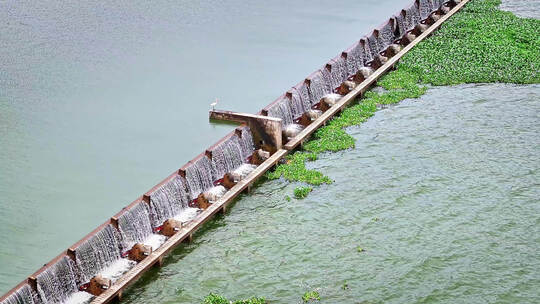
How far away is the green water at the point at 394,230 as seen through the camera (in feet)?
57.7

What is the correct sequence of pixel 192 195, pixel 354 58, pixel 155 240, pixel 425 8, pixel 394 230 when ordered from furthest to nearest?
pixel 425 8
pixel 354 58
pixel 192 195
pixel 394 230
pixel 155 240

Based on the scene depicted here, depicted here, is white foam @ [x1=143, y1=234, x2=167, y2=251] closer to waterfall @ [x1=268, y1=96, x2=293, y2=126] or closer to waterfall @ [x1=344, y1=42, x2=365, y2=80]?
waterfall @ [x1=268, y1=96, x2=293, y2=126]

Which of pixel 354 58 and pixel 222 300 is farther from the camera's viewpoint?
pixel 354 58

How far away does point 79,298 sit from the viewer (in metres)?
17.2

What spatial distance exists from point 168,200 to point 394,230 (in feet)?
21.3

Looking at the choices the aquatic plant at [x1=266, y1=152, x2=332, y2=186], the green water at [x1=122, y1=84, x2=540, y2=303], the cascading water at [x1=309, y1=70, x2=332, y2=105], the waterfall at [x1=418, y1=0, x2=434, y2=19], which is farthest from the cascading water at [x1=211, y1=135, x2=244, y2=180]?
the waterfall at [x1=418, y1=0, x2=434, y2=19]

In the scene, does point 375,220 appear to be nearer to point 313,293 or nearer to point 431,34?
point 313,293

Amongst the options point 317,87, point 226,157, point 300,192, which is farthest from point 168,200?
point 317,87

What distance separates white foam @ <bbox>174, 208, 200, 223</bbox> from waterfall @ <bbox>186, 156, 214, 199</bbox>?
0.54 m

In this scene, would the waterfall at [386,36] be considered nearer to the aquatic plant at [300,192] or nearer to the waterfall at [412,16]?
the waterfall at [412,16]

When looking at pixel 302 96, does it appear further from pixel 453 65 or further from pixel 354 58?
pixel 453 65

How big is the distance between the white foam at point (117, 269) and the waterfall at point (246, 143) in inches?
258

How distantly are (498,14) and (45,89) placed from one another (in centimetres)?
2378

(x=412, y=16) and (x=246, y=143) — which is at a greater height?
(x=412, y=16)
